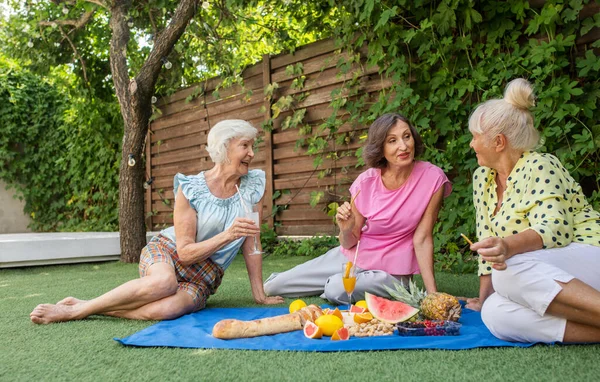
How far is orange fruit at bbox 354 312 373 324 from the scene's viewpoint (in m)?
2.82

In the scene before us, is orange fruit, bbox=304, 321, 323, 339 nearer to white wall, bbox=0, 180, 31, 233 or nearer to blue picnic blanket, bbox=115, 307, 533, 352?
blue picnic blanket, bbox=115, 307, 533, 352

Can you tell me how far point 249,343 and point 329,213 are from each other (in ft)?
13.4

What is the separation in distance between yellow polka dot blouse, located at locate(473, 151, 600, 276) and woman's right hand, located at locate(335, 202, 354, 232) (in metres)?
0.86

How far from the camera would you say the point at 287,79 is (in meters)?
7.23

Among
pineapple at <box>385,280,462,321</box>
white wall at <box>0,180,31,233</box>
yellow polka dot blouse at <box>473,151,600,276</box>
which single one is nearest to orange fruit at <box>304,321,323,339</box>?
pineapple at <box>385,280,462,321</box>

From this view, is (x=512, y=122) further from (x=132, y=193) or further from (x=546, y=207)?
(x=132, y=193)

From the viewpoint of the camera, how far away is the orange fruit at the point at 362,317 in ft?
9.25

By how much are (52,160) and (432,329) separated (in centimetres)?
1101

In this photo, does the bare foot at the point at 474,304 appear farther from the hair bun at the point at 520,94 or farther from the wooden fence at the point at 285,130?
the wooden fence at the point at 285,130

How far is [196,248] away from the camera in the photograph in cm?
327

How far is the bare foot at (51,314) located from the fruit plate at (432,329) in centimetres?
196

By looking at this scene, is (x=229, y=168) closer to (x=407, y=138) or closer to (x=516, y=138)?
(x=407, y=138)

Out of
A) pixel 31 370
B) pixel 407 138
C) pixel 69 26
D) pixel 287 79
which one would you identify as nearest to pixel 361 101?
pixel 287 79

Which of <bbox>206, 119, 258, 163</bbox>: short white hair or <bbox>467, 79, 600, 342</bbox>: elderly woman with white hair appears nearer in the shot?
<bbox>467, 79, 600, 342</bbox>: elderly woman with white hair
